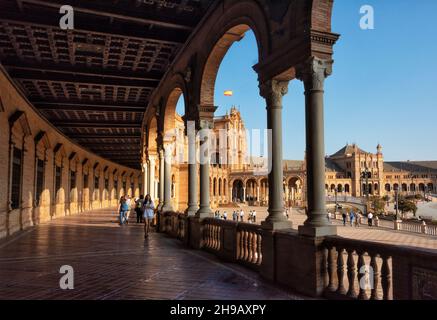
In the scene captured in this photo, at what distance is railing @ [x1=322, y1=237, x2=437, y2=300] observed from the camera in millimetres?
3887

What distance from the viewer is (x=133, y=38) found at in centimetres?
1041

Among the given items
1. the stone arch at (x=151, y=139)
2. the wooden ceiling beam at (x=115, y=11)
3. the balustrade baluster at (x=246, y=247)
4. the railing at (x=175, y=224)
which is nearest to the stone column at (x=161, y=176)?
the railing at (x=175, y=224)

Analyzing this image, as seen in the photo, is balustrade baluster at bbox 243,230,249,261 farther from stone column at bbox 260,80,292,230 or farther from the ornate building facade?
the ornate building facade

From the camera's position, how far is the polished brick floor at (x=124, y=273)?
543cm

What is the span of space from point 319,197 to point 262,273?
1900mm

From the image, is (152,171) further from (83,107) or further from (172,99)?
(172,99)

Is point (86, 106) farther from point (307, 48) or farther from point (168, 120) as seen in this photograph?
point (307, 48)

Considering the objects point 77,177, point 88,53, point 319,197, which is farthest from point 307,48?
point 77,177

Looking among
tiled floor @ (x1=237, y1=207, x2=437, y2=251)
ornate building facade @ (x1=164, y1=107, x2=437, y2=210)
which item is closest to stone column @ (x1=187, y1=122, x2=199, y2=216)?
tiled floor @ (x1=237, y1=207, x2=437, y2=251)

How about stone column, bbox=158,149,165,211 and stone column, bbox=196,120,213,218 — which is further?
stone column, bbox=158,149,165,211

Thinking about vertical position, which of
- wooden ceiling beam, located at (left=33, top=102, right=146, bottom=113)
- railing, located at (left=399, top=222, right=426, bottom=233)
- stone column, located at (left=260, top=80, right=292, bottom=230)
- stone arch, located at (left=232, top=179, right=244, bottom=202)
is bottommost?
railing, located at (left=399, top=222, right=426, bottom=233)

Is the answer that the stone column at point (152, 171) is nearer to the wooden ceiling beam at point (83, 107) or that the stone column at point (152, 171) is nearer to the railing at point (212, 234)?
the wooden ceiling beam at point (83, 107)

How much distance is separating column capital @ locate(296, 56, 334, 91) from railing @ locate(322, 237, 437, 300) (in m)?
2.20
